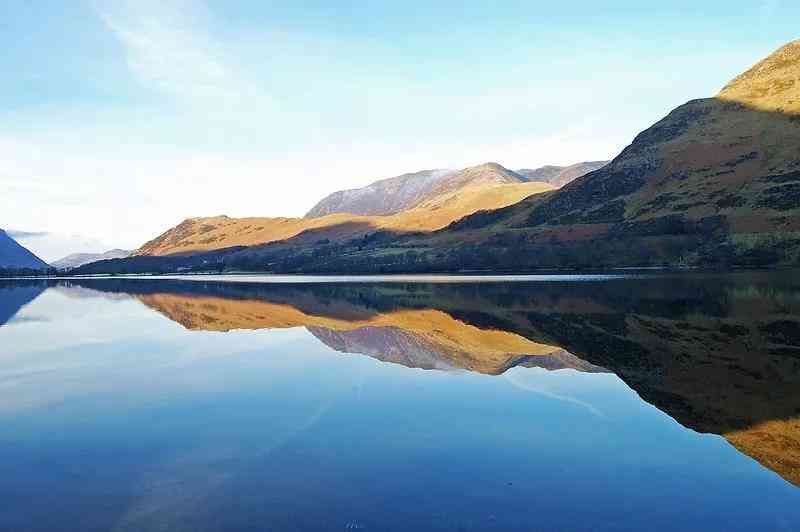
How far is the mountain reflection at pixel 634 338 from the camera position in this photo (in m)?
25.6

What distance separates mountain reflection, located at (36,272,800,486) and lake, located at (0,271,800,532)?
239mm

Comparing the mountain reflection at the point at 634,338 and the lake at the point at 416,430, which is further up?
the lake at the point at 416,430

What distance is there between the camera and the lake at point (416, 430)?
1577 centimetres

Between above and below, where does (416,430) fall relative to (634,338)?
above

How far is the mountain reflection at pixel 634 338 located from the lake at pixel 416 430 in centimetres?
24

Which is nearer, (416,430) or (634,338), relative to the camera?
(416,430)

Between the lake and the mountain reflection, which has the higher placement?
the lake

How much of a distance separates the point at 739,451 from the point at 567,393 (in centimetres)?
1035

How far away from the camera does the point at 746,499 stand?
16328 mm

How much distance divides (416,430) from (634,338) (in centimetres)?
2617

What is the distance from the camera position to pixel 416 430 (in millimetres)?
23812

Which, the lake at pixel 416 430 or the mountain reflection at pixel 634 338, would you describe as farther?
the mountain reflection at pixel 634 338

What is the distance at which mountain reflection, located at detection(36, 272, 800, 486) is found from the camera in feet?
84.1

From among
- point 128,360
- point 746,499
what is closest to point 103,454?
point 746,499
